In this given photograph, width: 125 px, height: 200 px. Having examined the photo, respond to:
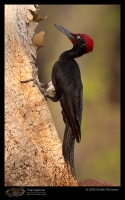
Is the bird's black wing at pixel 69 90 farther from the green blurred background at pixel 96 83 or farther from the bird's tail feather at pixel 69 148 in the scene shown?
the green blurred background at pixel 96 83

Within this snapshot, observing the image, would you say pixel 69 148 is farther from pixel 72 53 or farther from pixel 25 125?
pixel 72 53

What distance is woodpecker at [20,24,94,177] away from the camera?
12.5ft

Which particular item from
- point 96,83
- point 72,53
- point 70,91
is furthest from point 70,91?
point 96,83

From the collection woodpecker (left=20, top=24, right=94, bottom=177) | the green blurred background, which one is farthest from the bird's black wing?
the green blurred background

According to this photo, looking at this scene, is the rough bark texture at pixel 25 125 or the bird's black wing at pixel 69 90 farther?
the bird's black wing at pixel 69 90

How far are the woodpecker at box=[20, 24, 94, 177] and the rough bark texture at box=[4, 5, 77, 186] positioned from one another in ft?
0.51

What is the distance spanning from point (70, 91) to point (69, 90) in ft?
0.07

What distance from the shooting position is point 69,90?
13.4 feet

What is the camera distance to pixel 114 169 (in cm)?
695

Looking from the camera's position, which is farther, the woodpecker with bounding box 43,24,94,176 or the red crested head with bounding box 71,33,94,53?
the red crested head with bounding box 71,33,94,53

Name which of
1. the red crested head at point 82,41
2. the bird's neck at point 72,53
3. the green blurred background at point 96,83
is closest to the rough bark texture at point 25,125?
the bird's neck at point 72,53

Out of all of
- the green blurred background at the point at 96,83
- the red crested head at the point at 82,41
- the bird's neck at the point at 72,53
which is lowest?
the green blurred background at the point at 96,83

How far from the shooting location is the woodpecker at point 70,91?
3.79 meters

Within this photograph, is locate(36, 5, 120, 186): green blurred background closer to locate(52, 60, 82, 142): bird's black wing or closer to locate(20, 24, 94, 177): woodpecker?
locate(20, 24, 94, 177): woodpecker
